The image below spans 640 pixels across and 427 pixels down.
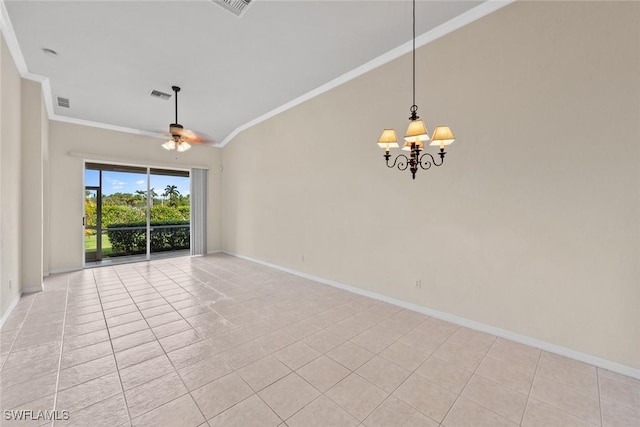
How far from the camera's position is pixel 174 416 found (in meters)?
1.66

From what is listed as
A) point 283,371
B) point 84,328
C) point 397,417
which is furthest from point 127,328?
point 397,417

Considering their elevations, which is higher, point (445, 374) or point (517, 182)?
point (517, 182)

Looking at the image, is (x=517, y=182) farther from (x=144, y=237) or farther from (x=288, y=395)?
(x=144, y=237)

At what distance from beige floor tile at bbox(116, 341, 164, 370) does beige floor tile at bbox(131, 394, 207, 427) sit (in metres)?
0.74

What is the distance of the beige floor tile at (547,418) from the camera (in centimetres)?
163

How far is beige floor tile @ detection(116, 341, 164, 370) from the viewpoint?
7.34 ft

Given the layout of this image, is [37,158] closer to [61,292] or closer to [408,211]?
[61,292]

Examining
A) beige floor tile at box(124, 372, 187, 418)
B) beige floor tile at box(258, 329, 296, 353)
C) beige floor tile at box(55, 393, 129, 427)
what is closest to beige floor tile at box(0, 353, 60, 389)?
beige floor tile at box(55, 393, 129, 427)

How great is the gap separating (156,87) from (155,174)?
3.11 meters

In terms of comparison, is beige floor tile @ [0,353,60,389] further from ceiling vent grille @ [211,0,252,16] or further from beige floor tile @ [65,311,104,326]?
ceiling vent grille @ [211,0,252,16]

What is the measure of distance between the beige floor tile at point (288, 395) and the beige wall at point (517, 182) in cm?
198

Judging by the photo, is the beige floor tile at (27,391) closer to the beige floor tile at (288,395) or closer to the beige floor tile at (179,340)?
the beige floor tile at (179,340)

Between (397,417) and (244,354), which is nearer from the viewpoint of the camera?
(397,417)

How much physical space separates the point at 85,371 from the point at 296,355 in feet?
5.72
